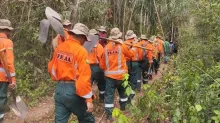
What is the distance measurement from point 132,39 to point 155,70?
686cm

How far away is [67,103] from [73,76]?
44 centimetres

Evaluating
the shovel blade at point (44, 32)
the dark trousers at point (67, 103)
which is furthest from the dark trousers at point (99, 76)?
the shovel blade at point (44, 32)

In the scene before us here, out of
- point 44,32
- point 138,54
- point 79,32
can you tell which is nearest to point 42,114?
point 44,32

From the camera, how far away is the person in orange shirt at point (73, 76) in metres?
4.77

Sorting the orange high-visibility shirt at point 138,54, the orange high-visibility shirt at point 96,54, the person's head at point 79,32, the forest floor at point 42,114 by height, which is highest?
the person's head at point 79,32

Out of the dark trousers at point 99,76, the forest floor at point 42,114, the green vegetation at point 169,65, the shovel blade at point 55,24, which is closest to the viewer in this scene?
the shovel blade at point 55,24

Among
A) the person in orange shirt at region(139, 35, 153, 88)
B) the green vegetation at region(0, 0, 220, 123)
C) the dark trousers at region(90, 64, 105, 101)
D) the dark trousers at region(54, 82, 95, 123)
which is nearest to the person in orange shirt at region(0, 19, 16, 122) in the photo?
the dark trousers at region(54, 82, 95, 123)

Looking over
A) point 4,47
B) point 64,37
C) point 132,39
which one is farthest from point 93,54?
point 64,37

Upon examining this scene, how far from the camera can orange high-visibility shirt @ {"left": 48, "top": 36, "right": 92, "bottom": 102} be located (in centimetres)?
474

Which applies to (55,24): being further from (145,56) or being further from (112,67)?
(145,56)

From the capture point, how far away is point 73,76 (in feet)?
15.9

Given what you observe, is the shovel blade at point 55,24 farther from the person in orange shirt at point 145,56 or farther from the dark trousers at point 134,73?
the person in orange shirt at point 145,56

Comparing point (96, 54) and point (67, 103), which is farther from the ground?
point (96, 54)

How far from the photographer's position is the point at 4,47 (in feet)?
20.1
